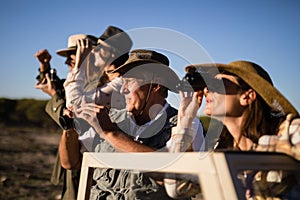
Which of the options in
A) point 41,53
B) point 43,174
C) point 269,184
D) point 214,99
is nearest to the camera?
point 269,184

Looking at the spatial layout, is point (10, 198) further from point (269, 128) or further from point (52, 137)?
point (52, 137)

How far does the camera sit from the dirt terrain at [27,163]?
372 inches

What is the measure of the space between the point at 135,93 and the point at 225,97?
798 mm

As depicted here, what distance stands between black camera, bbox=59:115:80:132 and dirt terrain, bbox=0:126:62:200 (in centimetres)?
643

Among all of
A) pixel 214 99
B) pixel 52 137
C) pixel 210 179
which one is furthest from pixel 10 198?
pixel 52 137

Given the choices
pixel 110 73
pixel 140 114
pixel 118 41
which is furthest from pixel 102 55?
pixel 140 114

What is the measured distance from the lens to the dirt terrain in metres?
9.44

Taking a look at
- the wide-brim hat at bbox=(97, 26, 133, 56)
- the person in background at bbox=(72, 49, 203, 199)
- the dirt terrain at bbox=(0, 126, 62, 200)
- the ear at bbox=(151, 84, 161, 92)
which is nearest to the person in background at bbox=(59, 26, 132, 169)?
the wide-brim hat at bbox=(97, 26, 133, 56)

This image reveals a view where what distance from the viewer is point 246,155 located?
128 cm

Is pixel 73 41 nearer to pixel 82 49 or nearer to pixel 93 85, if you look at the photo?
pixel 82 49

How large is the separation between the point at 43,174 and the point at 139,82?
9.77 meters

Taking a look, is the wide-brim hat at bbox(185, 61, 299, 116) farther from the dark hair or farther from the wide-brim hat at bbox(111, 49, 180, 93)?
the wide-brim hat at bbox(111, 49, 180, 93)

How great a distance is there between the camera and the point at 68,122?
2691 millimetres

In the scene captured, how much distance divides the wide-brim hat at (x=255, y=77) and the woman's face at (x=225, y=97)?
4 centimetres
